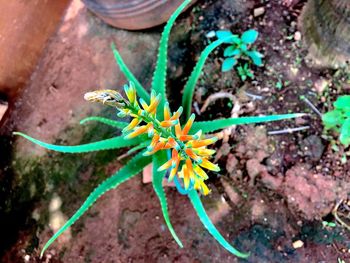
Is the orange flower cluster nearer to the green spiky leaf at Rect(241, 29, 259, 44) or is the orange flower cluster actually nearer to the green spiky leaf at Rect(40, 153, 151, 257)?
the green spiky leaf at Rect(40, 153, 151, 257)

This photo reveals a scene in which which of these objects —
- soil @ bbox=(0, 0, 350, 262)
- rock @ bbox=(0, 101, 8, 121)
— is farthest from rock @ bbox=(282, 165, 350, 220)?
rock @ bbox=(0, 101, 8, 121)

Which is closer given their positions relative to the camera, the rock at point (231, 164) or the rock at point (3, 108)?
the rock at point (231, 164)

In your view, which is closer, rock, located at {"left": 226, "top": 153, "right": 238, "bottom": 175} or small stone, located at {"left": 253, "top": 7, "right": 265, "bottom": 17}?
rock, located at {"left": 226, "top": 153, "right": 238, "bottom": 175}

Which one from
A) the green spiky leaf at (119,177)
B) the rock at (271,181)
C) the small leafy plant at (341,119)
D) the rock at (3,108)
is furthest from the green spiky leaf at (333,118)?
the rock at (3,108)

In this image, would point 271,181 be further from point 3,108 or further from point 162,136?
point 3,108

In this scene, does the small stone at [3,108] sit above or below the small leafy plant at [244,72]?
below

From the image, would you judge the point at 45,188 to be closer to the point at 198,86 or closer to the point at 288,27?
the point at 198,86

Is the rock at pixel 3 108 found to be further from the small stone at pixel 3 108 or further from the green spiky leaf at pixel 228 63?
the green spiky leaf at pixel 228 63
